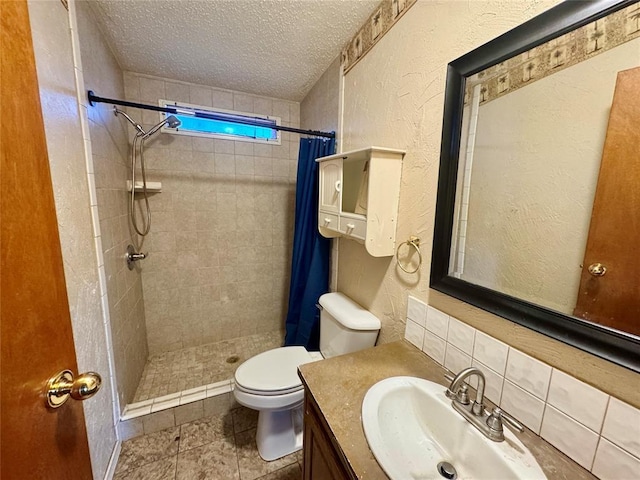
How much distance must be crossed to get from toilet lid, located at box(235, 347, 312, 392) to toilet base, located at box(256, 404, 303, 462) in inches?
6.7

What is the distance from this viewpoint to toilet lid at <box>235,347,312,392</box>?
1.31 metres

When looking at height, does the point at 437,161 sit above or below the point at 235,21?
below

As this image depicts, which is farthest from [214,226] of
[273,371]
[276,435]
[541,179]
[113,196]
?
[541,179]

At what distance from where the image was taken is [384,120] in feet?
4.02

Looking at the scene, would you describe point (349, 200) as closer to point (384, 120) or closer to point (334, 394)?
point (384, 120)

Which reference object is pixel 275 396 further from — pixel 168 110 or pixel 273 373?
pixel 168 110

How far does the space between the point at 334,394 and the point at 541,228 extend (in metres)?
0.76

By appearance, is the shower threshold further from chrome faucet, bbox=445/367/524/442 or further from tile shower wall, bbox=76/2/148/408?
chrome faucet, bbox=445/367/524/442

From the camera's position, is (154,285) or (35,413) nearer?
(35,413)

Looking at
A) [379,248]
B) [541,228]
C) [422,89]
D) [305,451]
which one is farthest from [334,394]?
[422,89]

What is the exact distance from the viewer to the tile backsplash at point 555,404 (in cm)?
54

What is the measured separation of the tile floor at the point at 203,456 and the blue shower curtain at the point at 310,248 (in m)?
0.64

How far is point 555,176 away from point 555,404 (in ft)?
1.86

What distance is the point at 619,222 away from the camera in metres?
0.55
